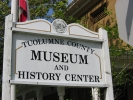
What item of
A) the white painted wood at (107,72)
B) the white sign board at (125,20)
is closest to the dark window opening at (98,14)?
the white painted wood at (107,72)

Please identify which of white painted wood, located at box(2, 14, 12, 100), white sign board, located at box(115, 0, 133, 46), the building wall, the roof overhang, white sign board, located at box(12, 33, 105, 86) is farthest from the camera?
the roof overhang

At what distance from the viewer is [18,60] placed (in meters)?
4.07

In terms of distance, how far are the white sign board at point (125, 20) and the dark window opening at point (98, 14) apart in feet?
35.0

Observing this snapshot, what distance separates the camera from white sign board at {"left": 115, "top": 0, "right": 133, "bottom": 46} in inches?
119

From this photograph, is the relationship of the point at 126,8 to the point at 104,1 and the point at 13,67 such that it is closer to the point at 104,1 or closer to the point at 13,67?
the point at 13,67

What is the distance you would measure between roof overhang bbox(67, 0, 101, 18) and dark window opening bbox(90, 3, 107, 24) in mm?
413

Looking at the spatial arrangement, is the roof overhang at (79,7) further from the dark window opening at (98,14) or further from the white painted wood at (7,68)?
the white painted wood at (7,68)

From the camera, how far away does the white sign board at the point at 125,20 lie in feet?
9.93

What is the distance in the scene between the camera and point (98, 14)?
14.3m

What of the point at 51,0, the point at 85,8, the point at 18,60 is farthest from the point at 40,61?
the point at 85,8

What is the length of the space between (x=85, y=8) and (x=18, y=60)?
11254 mm

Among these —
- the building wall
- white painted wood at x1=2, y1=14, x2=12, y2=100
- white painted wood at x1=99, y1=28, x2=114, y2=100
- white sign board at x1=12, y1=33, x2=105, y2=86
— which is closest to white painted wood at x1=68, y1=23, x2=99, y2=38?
white sign board at x1=12, y1=33, x2=105, y2=86

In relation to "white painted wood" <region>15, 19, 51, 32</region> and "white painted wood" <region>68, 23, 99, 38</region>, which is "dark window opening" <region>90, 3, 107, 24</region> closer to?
"white painted wood" <region>68, 23, 99, 38</region>

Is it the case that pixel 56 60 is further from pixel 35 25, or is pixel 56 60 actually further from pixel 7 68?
pixel 7 68
